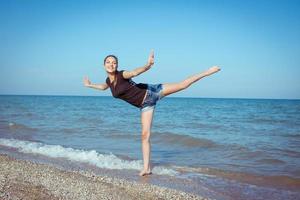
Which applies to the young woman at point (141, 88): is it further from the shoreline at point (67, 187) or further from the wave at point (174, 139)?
the wave at point (174, 139)

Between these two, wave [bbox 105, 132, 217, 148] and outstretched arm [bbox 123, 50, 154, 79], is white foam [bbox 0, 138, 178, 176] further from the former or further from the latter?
wave [bbox 105, 132, 217, 148]

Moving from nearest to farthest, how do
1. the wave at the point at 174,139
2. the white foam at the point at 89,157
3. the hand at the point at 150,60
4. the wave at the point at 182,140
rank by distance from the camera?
the hand at the point at 150,60 → the white foam at the point at 89,157 → the wave at the point at 182,140 → the wave at the point at 174,139

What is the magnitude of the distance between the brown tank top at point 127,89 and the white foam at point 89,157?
199cm

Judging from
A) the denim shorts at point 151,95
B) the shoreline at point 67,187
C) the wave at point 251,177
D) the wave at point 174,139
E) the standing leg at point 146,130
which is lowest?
the wave at point 174,139

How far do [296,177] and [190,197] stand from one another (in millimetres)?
3671

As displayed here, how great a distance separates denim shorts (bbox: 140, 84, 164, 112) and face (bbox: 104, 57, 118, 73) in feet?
2.69

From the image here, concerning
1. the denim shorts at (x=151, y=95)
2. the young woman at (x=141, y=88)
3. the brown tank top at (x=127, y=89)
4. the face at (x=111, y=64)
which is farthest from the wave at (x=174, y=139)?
the face at (x=111, y=64)

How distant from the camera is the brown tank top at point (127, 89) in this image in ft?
22.9

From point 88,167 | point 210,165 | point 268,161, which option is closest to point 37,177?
point 88,167

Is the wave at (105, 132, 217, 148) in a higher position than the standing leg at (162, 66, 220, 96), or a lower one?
lower

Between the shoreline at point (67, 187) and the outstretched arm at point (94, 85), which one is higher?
the outstretched arm at point (94, 85)

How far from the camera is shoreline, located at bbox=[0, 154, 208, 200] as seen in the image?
5.56 meters

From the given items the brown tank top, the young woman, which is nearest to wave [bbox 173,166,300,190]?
the young woman

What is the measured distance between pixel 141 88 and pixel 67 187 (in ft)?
7.75
